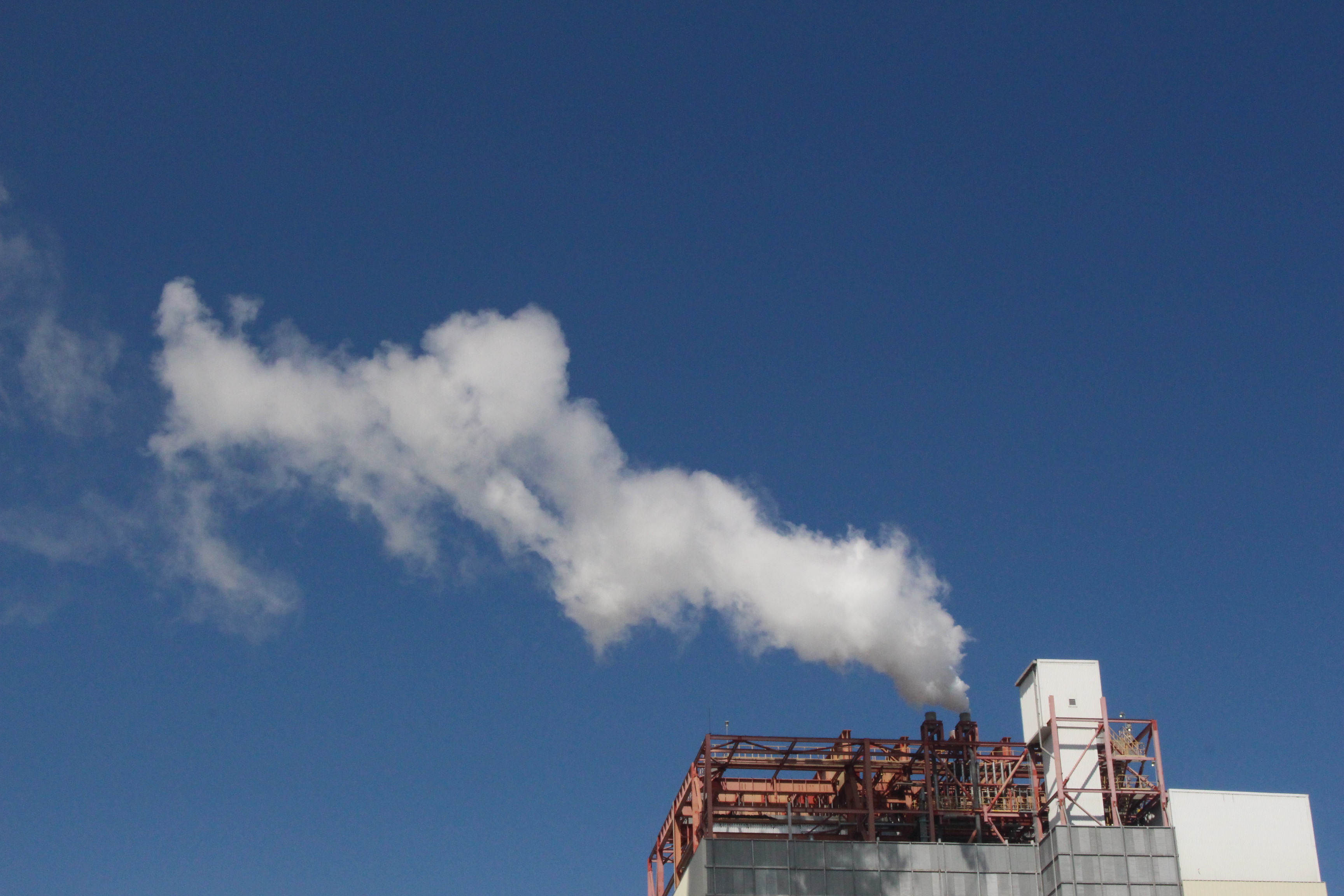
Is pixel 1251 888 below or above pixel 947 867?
below

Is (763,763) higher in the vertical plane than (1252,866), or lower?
higher

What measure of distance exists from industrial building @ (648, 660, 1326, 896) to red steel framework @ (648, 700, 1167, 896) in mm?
80

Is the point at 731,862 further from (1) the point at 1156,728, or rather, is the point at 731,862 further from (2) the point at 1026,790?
(1) the point at 1156,728

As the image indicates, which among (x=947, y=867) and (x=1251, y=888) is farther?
(x=947, y=867)

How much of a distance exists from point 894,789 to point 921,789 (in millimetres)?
1210

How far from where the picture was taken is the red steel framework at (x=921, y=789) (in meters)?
58.3

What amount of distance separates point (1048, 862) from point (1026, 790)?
445cm

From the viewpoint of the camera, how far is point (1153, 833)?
56.6 meters

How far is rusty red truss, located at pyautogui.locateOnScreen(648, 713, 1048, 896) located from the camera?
59469mm

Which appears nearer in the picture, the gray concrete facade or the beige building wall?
the beige building wall

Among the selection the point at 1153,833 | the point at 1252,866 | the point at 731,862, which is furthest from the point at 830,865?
the point at 1252,866

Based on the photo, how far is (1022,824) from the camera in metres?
61.0

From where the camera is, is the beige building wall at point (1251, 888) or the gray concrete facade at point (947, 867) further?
the gray concrete facade at point (947, 867)

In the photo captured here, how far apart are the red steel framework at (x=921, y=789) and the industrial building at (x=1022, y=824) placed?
3.1 inches
